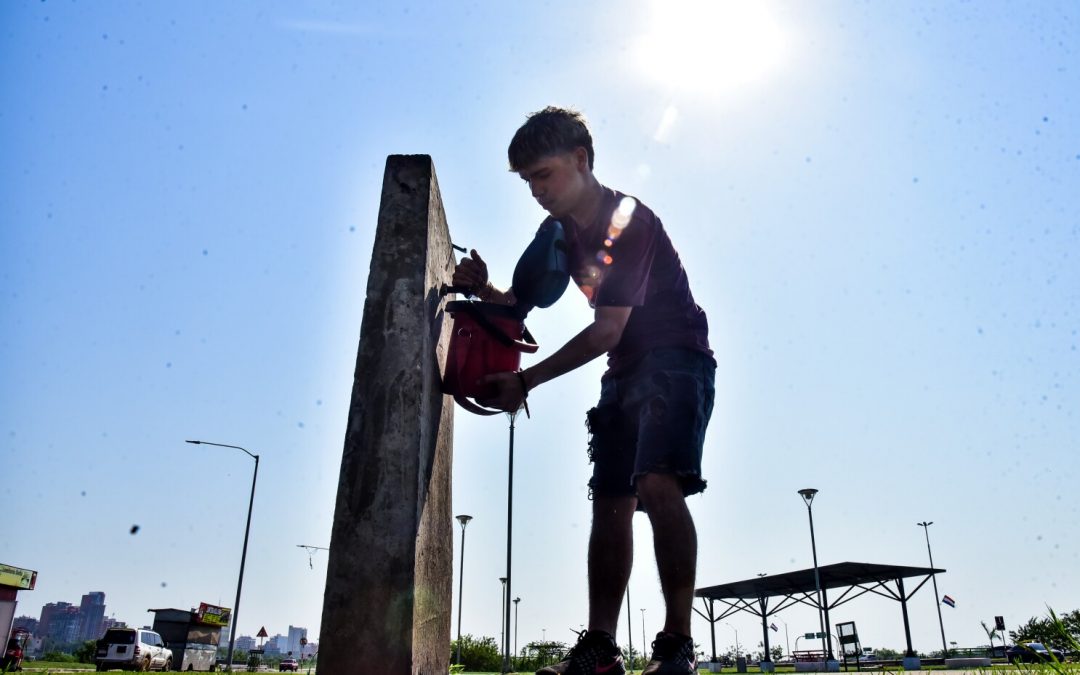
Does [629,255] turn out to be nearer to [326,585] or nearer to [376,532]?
[376,532]

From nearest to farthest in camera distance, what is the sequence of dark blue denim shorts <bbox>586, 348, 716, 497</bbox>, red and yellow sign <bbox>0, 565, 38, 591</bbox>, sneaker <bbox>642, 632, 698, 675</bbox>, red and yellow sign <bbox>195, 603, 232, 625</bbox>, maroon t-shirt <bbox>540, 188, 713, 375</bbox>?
sneaker <bbox>642, 632, 698, 675</bbox> < dark blue denim shorts <bbox>586, 348, 716, 497</bbox> < maroon t-shirt <bbox>540, 188, 713, 375</bbox> < red and yellow sign <bbox>0, 565, 38, 591</bbox> < red and yellow sign <bbox>195, 603, 232, 625</bbox>

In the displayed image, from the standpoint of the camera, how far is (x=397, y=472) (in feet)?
7.24

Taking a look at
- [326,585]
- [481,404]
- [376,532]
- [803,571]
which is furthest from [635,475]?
[803,571]

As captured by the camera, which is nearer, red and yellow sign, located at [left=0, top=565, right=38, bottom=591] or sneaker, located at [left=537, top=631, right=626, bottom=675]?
sneaker, located at [left=537, top=631, right=626, bottom=675]

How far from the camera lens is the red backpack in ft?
8.39

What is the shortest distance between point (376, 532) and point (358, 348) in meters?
0.68

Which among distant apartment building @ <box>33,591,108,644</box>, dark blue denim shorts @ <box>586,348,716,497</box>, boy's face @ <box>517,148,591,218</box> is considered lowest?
distant apartment building @ <box>33,591,108,644</box>

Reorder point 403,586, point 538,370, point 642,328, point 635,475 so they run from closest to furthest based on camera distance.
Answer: point 403,586 < point 635,475 < point 538,370 < point 642,328

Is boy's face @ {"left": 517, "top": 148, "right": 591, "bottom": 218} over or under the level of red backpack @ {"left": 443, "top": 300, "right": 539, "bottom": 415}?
over

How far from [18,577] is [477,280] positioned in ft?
121

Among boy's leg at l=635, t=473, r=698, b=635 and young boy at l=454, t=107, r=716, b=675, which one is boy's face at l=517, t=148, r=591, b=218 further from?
boy's leg at l=635, t=473, r=698, b=635

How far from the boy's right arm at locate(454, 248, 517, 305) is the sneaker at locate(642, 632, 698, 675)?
4.79 ft

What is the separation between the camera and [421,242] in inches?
102

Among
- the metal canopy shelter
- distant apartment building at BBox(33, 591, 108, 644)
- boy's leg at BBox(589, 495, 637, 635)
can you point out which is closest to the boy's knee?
boy's leg at BBox(589, 495, 637, 635)
